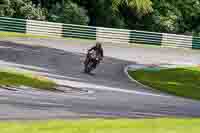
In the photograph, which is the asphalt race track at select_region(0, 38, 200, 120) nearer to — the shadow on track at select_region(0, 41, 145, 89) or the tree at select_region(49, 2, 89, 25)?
the shadow on track at select_region(0, 41, 145, 89)

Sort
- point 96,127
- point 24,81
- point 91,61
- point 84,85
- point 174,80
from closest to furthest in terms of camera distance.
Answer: point 96,127 < point 24,81 < point 84,85 < point 91,61 < point 174,80

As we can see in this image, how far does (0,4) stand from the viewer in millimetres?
47750

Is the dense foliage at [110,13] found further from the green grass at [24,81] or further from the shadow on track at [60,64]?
the green grass at [24,81]

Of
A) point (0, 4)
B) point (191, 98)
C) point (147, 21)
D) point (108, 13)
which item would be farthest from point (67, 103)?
point (147, 21)

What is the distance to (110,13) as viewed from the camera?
52344 mm

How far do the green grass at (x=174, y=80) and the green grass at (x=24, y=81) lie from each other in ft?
21.7

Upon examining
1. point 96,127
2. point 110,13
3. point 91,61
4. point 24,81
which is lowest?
point 110,13

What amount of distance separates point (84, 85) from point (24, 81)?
12.2 feet

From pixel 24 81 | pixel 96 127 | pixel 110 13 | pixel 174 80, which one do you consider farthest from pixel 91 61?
pixel 110 13

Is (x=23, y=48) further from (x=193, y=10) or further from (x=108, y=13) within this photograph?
(x=193, y=10)

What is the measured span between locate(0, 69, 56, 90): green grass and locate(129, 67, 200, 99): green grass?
6605 mm

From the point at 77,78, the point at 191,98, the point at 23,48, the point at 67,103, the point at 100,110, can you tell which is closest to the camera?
the point at 100,110

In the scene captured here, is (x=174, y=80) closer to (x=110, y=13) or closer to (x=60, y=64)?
(x=60, y=64)

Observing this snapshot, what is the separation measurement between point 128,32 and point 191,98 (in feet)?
76.9
